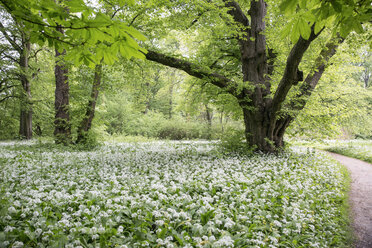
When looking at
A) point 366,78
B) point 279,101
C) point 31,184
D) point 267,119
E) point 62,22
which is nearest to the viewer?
point 62,22

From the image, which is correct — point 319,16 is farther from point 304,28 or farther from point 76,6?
point 76,6

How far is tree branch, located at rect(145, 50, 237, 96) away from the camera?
370 inches

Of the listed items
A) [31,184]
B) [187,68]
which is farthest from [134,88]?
[31,184]

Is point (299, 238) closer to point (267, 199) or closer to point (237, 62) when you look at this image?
point (267, 199)

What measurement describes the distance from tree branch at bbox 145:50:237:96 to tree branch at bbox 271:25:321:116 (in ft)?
6.46

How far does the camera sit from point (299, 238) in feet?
12.4

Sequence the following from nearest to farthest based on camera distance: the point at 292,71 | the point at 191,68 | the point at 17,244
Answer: the point at 17,244
the point at 292,71
the point at 191,68

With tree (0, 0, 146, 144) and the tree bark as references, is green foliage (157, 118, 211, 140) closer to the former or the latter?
the tree bark

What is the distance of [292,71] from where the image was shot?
834cm

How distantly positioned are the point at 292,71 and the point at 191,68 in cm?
412

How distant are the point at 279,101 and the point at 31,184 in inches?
371

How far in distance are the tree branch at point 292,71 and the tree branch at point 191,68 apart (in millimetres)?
1969

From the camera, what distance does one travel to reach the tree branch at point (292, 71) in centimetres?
745

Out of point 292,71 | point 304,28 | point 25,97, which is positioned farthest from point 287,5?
point 25,97
